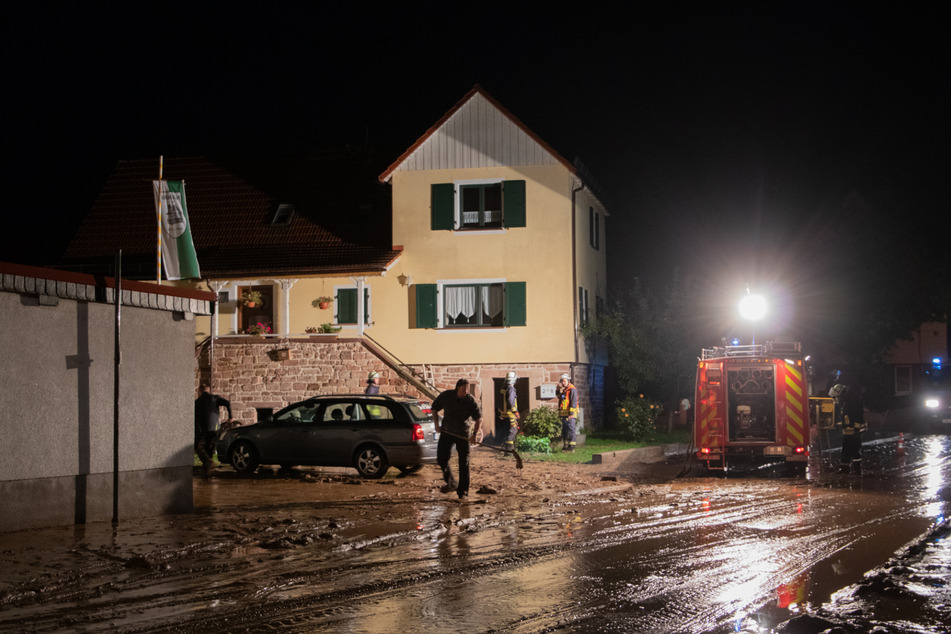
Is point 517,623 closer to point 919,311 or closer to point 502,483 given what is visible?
point 502,483

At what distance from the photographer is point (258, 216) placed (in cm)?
3209

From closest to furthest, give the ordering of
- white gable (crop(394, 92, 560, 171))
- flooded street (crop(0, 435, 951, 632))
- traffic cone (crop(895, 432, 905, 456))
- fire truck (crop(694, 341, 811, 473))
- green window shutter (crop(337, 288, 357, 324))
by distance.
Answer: flooded street (crop(0, 435, 951, 632)), fire truck (crop(694, 341, 811, 473)), traffic cone (crop(895, 432, 905, 456)), white gable (crop(394, 92, 560, 171)), green window shutter (crop(337, 288, 357, 324))

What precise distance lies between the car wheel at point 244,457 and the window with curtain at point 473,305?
36.5ft

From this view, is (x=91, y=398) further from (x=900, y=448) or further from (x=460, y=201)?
(x=900, y=448)

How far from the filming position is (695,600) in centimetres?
753

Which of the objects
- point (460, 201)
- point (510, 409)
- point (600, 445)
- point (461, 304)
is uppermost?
point (460, 201)

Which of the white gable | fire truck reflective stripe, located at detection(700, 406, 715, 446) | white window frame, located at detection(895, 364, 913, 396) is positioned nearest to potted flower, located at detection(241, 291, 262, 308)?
the white gable

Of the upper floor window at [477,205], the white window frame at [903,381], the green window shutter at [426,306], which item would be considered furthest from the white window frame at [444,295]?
the white window frame at [903,381]

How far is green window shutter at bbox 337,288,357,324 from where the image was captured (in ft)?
98.6

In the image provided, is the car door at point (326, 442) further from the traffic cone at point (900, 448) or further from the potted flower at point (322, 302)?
the traffic cone at point (900, 448)

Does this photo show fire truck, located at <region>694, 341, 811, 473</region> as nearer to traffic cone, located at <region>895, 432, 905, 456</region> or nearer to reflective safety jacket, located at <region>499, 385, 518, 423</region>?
traffic cone, located at <region>895, 432, 905, 456</region>

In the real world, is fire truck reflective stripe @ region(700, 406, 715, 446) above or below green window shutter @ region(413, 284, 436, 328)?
below

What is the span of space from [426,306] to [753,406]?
11852mm

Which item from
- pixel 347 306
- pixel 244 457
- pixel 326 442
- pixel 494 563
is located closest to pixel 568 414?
pixel 326 442
